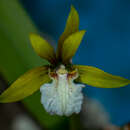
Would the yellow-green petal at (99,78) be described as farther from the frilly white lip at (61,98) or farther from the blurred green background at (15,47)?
the blurred green background at (15,47)

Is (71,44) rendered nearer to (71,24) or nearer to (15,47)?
(71,24)

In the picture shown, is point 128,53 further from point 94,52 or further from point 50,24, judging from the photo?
point 50,24

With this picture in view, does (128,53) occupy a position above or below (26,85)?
below

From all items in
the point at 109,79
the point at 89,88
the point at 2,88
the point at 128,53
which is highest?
the point at 109,79

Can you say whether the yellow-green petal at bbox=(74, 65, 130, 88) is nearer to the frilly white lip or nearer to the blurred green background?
the frilly white lip

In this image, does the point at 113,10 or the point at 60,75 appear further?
the point at 113,10

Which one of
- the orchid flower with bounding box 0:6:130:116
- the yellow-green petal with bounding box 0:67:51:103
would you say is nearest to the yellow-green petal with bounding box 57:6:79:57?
the orchid flower with bounding box 0:6:130:116

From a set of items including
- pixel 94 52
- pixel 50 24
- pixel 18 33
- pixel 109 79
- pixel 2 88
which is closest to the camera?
pixel 109 79

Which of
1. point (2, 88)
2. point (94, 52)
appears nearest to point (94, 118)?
point (94, 52)
